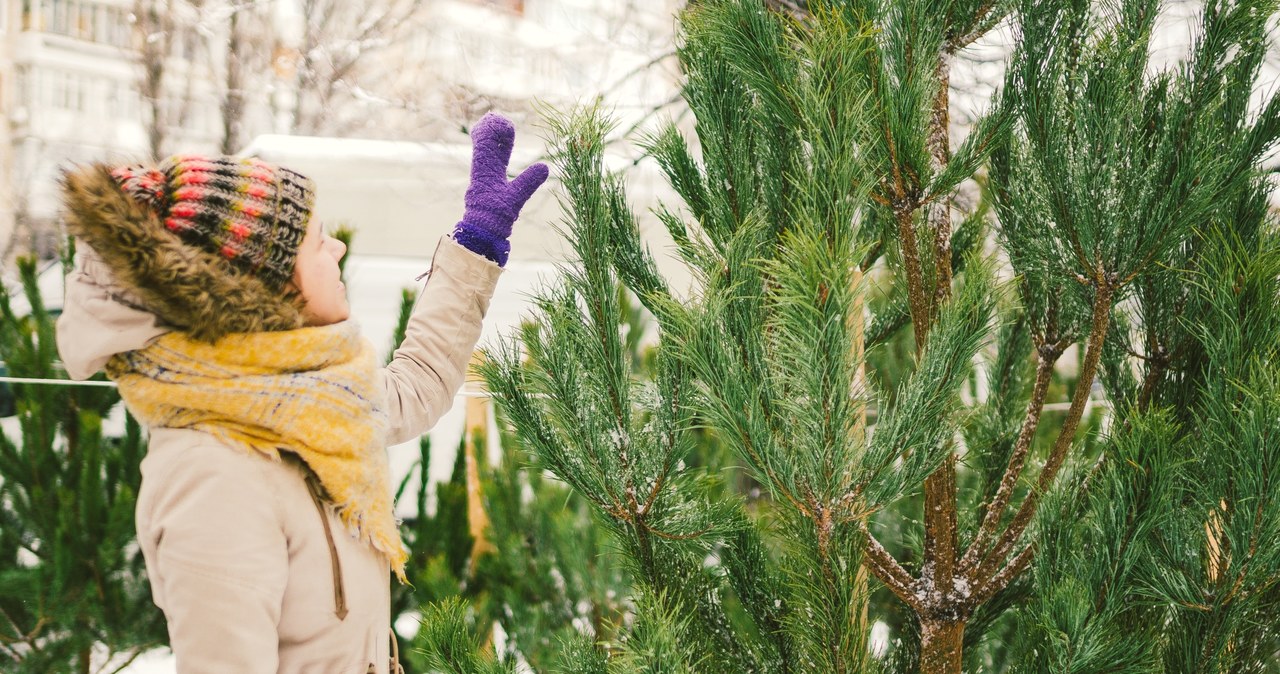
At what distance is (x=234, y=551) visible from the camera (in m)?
1.06

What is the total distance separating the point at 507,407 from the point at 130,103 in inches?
238

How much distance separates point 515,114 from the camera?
3680 mm

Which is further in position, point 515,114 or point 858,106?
point 515,114

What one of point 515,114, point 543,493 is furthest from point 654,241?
point 543,493

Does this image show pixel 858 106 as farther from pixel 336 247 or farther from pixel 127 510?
pixel 127 510

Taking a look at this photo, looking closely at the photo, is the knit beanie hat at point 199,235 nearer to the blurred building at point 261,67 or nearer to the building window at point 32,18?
the blurred building at point 261,67

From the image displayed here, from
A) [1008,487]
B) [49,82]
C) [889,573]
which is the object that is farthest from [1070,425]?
[49,82]

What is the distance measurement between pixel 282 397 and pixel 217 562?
205 millimetres

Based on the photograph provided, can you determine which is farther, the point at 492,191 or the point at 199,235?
the point at 492,191

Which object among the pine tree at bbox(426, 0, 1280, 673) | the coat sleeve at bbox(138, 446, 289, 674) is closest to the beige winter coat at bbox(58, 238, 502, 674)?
the coat sleeve at bbox(138, 446, 289, 674)

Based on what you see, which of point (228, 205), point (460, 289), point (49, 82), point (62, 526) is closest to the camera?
point (228, 205)

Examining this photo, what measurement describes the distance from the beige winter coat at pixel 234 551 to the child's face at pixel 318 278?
192 mm

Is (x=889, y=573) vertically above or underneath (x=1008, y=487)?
underneath

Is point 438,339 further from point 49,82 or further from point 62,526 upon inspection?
point 49,82
